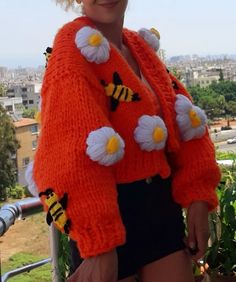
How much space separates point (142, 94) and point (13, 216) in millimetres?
359

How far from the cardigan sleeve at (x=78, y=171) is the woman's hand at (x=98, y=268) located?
0.02 meters

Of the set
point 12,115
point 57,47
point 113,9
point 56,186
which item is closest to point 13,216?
point 56,186

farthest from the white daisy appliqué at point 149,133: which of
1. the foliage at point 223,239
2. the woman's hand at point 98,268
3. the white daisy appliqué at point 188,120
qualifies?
the foliage at point 223,239

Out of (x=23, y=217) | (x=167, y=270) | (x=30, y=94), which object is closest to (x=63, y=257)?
(x=23, y=217)

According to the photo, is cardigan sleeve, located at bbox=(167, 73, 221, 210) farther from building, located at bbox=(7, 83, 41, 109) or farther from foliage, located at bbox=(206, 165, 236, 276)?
foliage, located at bbox=(206, 165, 236, 276)

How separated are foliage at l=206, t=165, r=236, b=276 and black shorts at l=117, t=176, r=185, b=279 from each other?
2.25ft

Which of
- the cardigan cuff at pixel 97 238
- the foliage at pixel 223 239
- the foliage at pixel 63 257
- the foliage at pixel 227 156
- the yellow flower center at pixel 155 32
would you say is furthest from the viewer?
the foliage at pixel 227 156

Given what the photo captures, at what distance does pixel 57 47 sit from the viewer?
91 cm

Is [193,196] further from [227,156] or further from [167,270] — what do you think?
[227,156]

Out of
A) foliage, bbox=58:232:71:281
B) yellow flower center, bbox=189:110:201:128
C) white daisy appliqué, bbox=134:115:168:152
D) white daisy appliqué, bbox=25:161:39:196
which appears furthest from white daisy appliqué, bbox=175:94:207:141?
foliage, bbox=58:232:71:281

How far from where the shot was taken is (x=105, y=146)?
32.5 inches

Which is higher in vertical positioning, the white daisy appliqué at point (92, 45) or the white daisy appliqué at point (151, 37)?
the white daisy appliqué at point (151, 37)

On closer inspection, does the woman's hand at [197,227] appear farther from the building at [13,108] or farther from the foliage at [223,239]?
the building at [13,108]

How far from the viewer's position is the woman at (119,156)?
0.82 m
